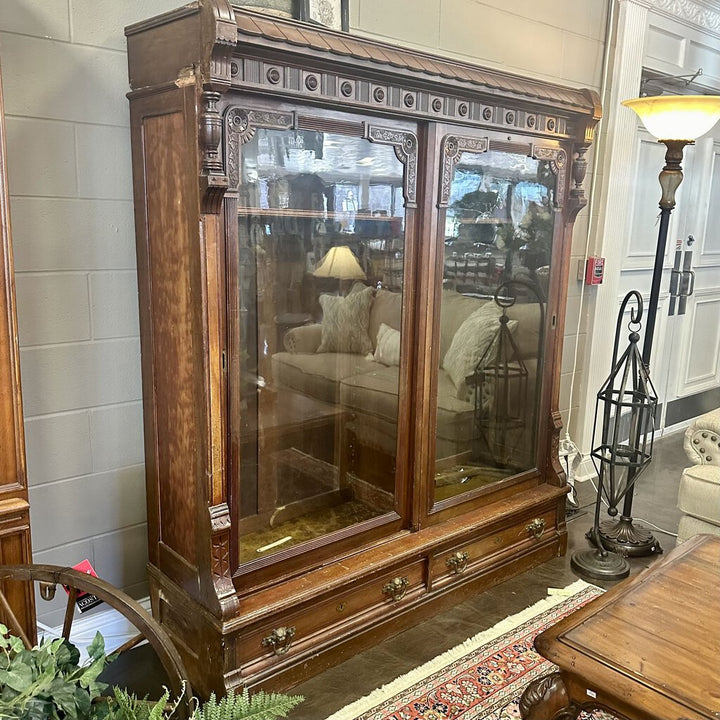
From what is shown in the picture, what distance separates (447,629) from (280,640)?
646mm

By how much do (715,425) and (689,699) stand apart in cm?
155

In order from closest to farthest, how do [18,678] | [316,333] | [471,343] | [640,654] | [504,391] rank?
[18,678] → [640,654] → [316,333] → [471,343] → [504,391]

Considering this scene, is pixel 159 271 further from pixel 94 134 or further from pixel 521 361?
pixel 521 361

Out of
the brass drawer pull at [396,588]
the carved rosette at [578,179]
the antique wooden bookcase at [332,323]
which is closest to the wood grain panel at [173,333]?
the antique wooden bookcase at [332,323]

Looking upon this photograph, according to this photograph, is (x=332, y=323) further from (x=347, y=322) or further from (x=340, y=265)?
(x=340, y=265)

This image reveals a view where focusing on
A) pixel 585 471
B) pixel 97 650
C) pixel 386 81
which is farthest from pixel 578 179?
pixel 97 650

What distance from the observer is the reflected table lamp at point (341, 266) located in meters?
2.05

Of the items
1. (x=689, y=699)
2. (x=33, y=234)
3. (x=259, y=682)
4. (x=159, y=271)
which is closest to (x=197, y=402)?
(x=159, y=271)

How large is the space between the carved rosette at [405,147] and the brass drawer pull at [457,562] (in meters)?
1.18

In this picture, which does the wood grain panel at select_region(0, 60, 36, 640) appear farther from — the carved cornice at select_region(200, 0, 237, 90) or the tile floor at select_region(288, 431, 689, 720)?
the tile floor at select_region(288, 431, 689, 720)

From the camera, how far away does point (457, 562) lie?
2.37m

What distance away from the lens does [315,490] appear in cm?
222

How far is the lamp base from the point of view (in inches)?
104

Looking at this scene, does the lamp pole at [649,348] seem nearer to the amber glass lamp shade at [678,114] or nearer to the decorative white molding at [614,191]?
the amber glass lamp shade at [678,114]
